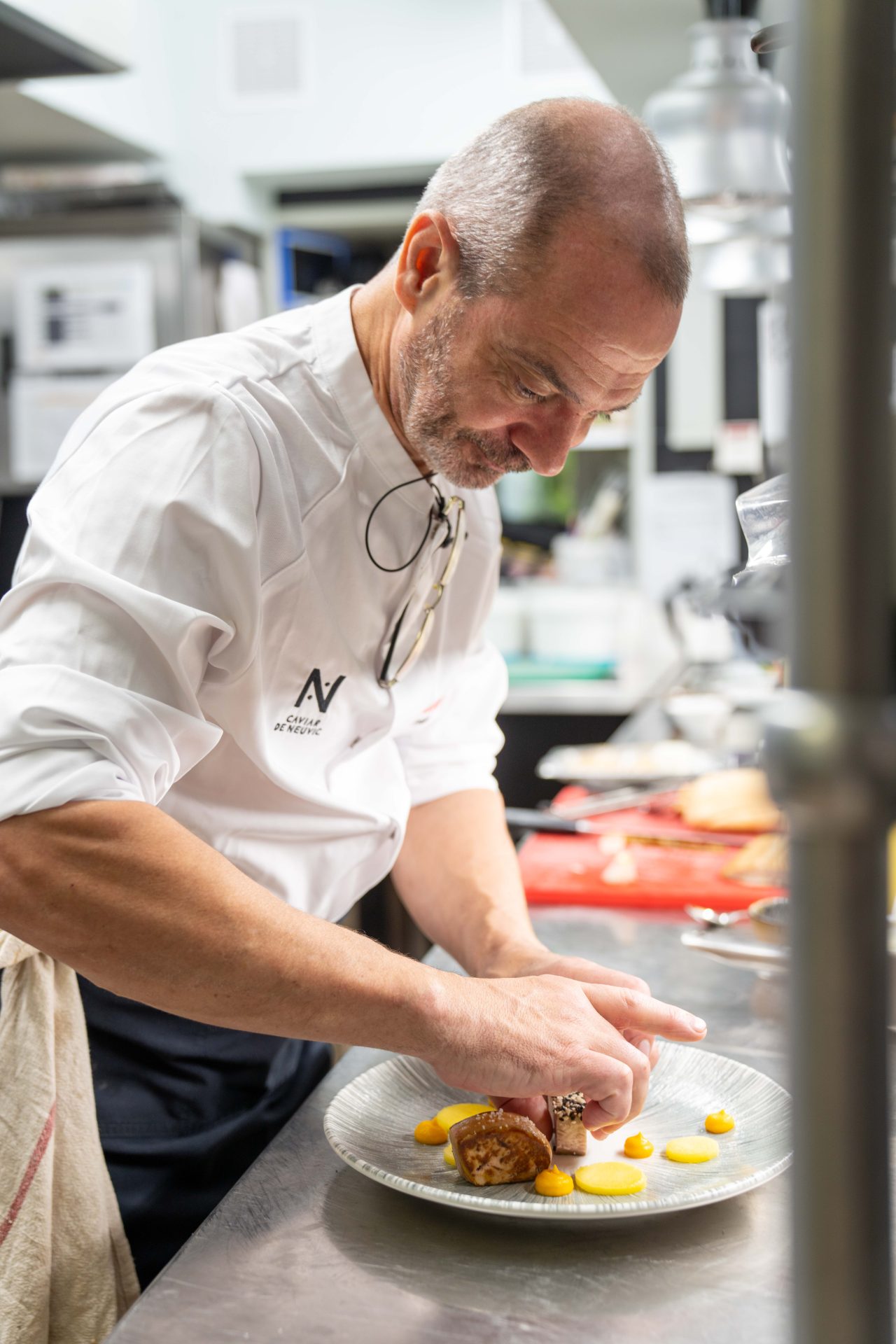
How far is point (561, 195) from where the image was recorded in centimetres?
103

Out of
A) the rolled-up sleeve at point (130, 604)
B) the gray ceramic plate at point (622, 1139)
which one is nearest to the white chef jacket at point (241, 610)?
the rolled-up sleeve at point (130, 604)

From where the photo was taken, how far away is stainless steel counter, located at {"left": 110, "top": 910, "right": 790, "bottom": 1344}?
0.76 meters

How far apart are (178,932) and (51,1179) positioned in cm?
34

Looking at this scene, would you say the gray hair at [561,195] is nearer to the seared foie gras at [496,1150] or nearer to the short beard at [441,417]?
the short beard at [441,417]

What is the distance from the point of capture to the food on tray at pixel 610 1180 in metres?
A: 0.89

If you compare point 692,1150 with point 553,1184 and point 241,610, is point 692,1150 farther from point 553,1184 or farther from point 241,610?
point 241,610

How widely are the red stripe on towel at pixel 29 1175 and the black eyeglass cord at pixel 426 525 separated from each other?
565mm

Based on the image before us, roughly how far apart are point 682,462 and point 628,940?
3.34 m

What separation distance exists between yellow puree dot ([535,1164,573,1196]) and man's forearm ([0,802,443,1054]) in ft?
0.40

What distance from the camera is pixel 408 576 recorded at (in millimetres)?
1279

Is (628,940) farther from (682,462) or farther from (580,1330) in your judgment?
(682,462)

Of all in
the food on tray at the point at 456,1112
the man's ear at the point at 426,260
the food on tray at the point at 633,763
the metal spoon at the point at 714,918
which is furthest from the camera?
the food on tray at the point at 633,763

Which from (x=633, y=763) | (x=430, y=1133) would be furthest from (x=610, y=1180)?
(x=633, y=763)

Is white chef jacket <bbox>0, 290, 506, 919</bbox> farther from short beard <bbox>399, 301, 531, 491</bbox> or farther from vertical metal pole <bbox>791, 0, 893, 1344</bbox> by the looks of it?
vertical metal pole <bbox>791, 0, 893, 1344</bbox>
